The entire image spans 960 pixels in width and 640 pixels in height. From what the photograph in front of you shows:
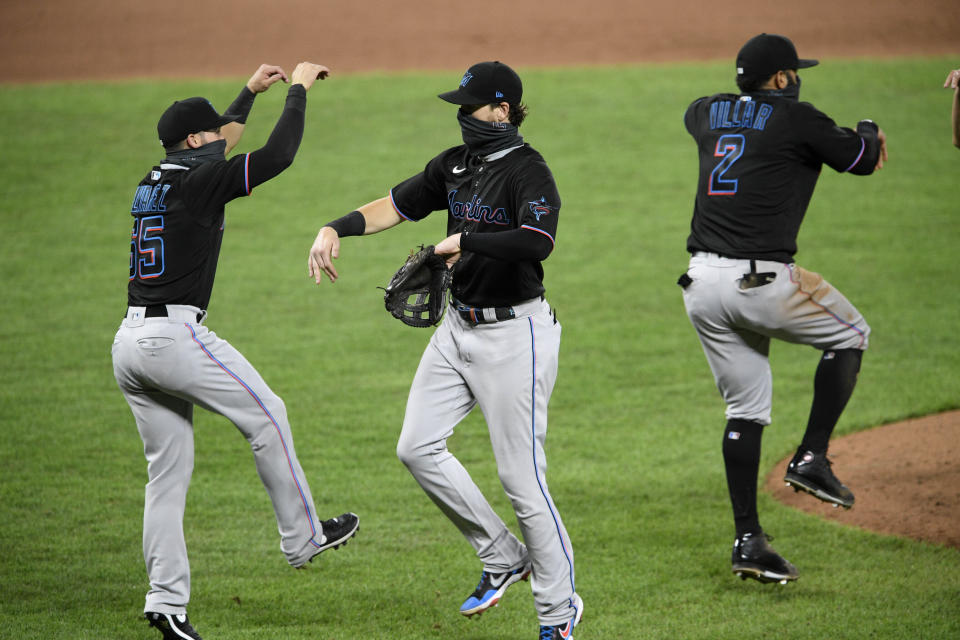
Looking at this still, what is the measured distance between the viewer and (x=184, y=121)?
4.48 meters

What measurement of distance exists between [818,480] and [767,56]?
6.30 ft

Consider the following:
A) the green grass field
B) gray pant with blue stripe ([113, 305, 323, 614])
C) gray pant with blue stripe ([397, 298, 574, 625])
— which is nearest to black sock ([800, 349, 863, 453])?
the green grass field

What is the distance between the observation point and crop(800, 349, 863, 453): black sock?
5051 mm

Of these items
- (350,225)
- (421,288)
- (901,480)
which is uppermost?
(350,225)

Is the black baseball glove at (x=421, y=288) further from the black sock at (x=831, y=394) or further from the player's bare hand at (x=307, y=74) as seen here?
the black sock at (x=831, y=394)

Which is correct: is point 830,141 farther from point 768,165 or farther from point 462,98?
point 462,98

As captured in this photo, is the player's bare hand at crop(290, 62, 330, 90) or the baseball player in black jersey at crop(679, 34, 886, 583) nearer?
the player's bare hand at crop(290, 62, 330, 90)

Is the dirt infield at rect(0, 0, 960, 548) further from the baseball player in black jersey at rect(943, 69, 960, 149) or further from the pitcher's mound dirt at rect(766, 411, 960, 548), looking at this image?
the baseball player in black jersey at rect(943, 69, 960, 149)

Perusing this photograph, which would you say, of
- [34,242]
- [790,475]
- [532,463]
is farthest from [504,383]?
[34,242]

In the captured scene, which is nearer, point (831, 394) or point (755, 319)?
point (755, 319)

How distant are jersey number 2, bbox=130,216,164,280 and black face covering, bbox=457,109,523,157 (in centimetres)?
129

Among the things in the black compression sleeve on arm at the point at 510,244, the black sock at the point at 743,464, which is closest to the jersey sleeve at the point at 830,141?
the black sock at the point at 743,464

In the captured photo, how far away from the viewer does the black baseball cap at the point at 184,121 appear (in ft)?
14.7

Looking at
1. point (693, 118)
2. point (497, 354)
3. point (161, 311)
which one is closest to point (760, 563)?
point (497, 354)
